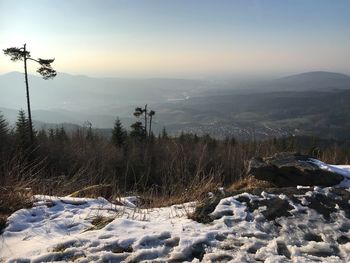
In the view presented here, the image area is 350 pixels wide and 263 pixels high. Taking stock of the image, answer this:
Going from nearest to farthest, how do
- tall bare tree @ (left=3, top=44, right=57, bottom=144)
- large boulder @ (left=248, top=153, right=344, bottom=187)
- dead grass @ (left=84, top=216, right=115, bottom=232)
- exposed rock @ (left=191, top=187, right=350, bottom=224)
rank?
1. dead grass @ (left=84, top=216, right=115, bottom=232)
2. exposed rock @ (left=191, top=187, right=350, bottom=224)
3. large boulder @ (left=248, top=153, right=344, bottom=187)
4. tall bare tree @ (left=3, top=44, right=57, bottom=144)

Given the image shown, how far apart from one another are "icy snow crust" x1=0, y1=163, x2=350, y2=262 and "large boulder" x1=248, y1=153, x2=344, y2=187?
2.42 metres

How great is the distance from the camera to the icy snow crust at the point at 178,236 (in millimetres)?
2957

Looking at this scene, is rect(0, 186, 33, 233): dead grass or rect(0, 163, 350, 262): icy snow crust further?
rect(0, 186, 33, 233): dead grass

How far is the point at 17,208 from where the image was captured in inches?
166

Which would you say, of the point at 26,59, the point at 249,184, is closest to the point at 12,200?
the point at 249,184

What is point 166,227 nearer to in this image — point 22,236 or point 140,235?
point 140,235

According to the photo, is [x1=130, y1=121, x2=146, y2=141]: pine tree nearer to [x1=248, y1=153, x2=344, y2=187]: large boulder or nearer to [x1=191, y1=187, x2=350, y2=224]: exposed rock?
[x1=248, y1=153, x2=344, y2=187]: large boulder

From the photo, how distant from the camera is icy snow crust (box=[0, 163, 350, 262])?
9.70 ft

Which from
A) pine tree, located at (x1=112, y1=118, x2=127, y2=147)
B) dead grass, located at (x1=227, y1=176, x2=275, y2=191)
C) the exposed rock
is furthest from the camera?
pine tree, located at (x1=112, y1=118, x2=127, y2=147)

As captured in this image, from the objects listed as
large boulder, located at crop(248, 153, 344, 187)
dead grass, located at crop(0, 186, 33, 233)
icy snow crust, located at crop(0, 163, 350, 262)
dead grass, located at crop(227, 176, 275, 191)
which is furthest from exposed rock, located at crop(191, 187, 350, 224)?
dead grass, located at crop(227, 176, 275, 191)

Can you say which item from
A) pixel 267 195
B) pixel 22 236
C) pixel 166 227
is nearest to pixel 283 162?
pixel 267 195

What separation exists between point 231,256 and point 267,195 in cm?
159

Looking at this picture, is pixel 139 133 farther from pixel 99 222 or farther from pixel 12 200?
pixel 99 222

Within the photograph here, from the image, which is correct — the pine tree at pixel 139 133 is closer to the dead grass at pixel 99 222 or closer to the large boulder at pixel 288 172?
the large boulder at pixel 288 172
